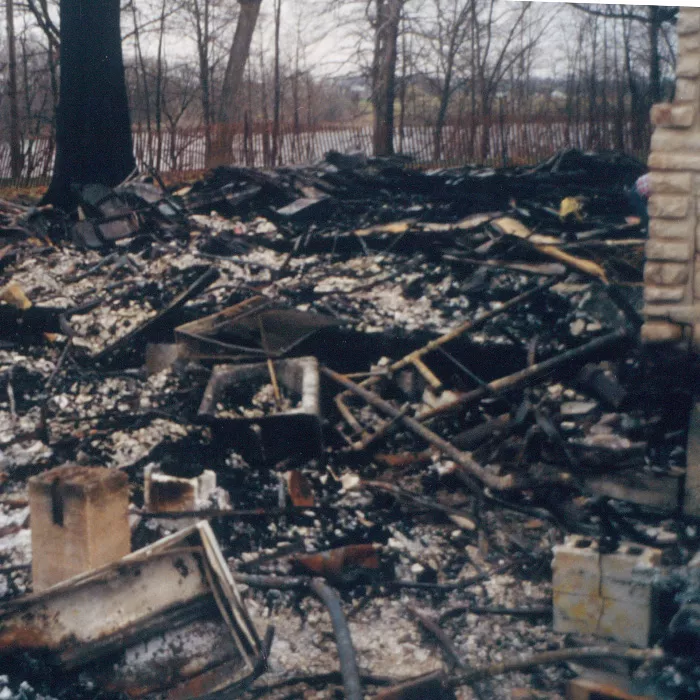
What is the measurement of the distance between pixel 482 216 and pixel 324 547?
3.26 m

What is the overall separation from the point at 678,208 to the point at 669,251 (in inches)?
6.8

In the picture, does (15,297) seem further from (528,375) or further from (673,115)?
(673,115)

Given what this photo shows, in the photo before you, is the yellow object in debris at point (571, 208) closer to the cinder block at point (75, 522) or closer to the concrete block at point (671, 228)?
the concrete block at point (671, 228)

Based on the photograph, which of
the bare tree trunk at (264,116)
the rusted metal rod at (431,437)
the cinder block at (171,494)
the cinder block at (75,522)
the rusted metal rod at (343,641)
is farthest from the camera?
the bare tree trunk at (264,116)

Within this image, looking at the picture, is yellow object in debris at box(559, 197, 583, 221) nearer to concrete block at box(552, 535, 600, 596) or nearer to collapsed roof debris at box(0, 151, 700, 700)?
collapsed roof debris at box(0, 151, 700, 700)

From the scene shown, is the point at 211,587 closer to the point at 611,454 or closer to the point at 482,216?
the point at 611,454

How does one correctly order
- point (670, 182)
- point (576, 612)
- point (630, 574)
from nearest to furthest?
point (630, 574), point (576, 612), point (670, 182)

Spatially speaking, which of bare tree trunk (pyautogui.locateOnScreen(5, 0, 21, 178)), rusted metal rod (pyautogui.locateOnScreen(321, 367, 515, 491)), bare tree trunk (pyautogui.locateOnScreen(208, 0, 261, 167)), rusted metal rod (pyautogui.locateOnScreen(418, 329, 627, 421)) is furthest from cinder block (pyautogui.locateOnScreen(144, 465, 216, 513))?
bare tree trunk (pyautogui.locateOnScreen(5, 0, 21, 178))

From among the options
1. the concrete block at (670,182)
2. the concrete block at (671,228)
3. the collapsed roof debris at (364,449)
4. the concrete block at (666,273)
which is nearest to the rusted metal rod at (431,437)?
the collapsed roof debris at (364,449)

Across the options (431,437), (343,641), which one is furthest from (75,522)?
(431,437)

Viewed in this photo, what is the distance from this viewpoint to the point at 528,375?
4004mm

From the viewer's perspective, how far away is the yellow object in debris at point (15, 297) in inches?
194

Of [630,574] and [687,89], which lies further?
A: [687,89]

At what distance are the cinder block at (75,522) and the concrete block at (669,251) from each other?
7.30ft
